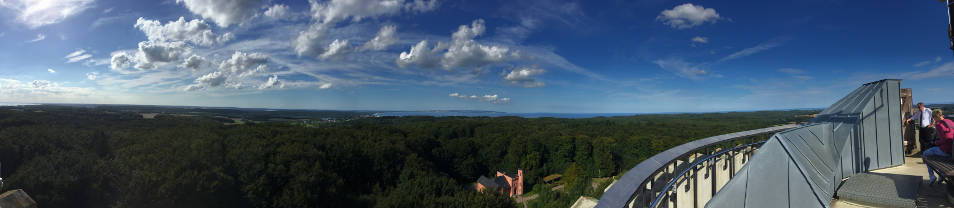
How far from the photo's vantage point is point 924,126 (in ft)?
16.6

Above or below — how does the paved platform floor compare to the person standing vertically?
below

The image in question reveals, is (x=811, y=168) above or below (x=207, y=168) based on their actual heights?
above

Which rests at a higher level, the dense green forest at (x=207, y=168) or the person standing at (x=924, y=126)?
the person standing at (x=924, y=126)

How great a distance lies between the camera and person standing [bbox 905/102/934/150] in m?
4.85

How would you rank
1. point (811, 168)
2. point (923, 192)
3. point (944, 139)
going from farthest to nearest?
point (944, 139)
point (923, 192)
point (811, 168)

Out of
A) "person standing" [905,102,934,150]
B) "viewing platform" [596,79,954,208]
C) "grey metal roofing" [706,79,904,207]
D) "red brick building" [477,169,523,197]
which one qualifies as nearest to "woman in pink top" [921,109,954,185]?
"viewing platform" [596,79,954,208]

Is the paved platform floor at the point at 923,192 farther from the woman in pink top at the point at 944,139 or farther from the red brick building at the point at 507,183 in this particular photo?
the red brick building at the point at 507,183

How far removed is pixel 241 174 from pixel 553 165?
30921mm

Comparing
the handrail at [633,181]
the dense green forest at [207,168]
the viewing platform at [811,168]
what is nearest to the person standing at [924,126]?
the viewing platform at [811,168]

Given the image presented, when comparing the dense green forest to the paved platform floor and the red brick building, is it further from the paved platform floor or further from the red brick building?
the paved platform floor

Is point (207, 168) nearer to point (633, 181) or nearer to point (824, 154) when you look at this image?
point (633, 181)

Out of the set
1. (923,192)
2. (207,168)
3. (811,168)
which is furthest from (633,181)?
(207,168)

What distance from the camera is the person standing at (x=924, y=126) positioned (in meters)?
4.85

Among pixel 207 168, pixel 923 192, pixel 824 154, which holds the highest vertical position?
pixel 824 154
